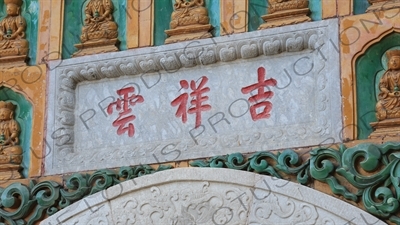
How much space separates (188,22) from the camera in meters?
5.49

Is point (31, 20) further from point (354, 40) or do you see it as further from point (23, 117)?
point (354, 40)

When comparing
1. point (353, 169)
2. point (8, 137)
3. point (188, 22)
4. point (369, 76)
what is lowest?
point (353, 169)

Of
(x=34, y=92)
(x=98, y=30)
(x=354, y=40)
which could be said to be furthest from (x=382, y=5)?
(x=34, y=92)

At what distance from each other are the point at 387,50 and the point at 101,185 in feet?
4.97

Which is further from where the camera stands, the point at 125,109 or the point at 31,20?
the point at 31,20

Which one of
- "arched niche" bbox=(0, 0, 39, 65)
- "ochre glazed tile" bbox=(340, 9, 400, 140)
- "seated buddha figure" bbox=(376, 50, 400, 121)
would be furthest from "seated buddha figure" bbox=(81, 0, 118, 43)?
"seated buddha figure" bbox=(376, 50, 400, 121)

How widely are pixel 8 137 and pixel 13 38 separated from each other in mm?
557

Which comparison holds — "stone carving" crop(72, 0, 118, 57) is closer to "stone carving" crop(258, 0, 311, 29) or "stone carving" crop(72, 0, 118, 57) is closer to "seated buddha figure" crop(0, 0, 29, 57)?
"seated buddha figure" crop(0, 0, 29, 57)

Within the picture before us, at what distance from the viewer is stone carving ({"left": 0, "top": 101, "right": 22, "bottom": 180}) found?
5.61m

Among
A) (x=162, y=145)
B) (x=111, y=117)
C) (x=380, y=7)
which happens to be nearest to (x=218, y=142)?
(x=162, y=145)

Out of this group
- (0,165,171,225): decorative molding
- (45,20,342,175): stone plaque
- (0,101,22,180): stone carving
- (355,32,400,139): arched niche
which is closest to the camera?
(355,32,400,139): arched niche

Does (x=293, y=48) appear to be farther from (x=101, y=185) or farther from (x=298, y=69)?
(x=101, y=185)

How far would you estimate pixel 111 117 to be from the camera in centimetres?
Answer: 555

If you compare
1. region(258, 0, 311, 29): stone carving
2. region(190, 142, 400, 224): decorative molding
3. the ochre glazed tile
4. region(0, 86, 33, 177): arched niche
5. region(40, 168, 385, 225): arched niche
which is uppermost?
region(258, 0, 311, 29): stone carving
